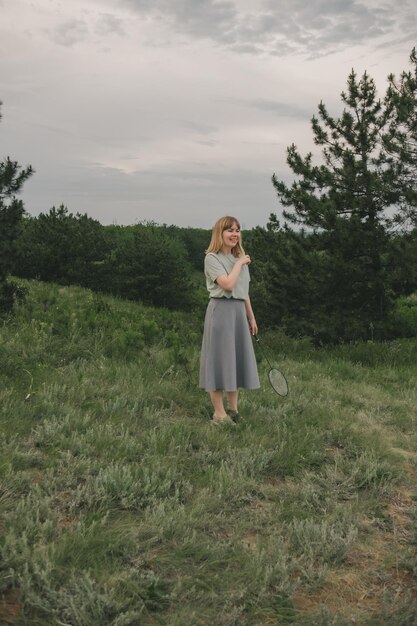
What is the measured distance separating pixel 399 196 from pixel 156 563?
13.6 metres

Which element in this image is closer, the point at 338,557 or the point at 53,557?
the point at 53,557

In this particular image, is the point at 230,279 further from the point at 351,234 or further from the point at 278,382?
the point at 351,234

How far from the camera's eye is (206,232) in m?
58.8

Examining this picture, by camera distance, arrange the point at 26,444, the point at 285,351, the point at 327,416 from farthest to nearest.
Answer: the point at 285,351
the point at 327,416
the point at 26,444

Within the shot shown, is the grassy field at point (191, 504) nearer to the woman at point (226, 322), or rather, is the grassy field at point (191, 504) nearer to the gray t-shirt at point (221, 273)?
the woman at point (226, 322)

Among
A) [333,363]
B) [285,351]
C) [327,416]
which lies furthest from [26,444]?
[285,351]

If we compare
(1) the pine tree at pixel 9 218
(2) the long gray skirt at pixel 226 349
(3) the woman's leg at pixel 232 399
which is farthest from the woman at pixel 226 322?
(1) the pine tree at pixel 9 218

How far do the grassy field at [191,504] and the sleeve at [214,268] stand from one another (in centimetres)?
157

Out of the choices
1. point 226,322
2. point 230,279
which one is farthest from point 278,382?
point 230,279

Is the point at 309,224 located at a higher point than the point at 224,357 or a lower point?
higher

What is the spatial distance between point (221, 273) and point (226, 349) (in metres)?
0.80

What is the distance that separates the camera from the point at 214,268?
5.70 meters

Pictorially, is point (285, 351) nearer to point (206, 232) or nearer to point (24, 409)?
point (24, 409)

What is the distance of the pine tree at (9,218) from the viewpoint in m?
11.5
